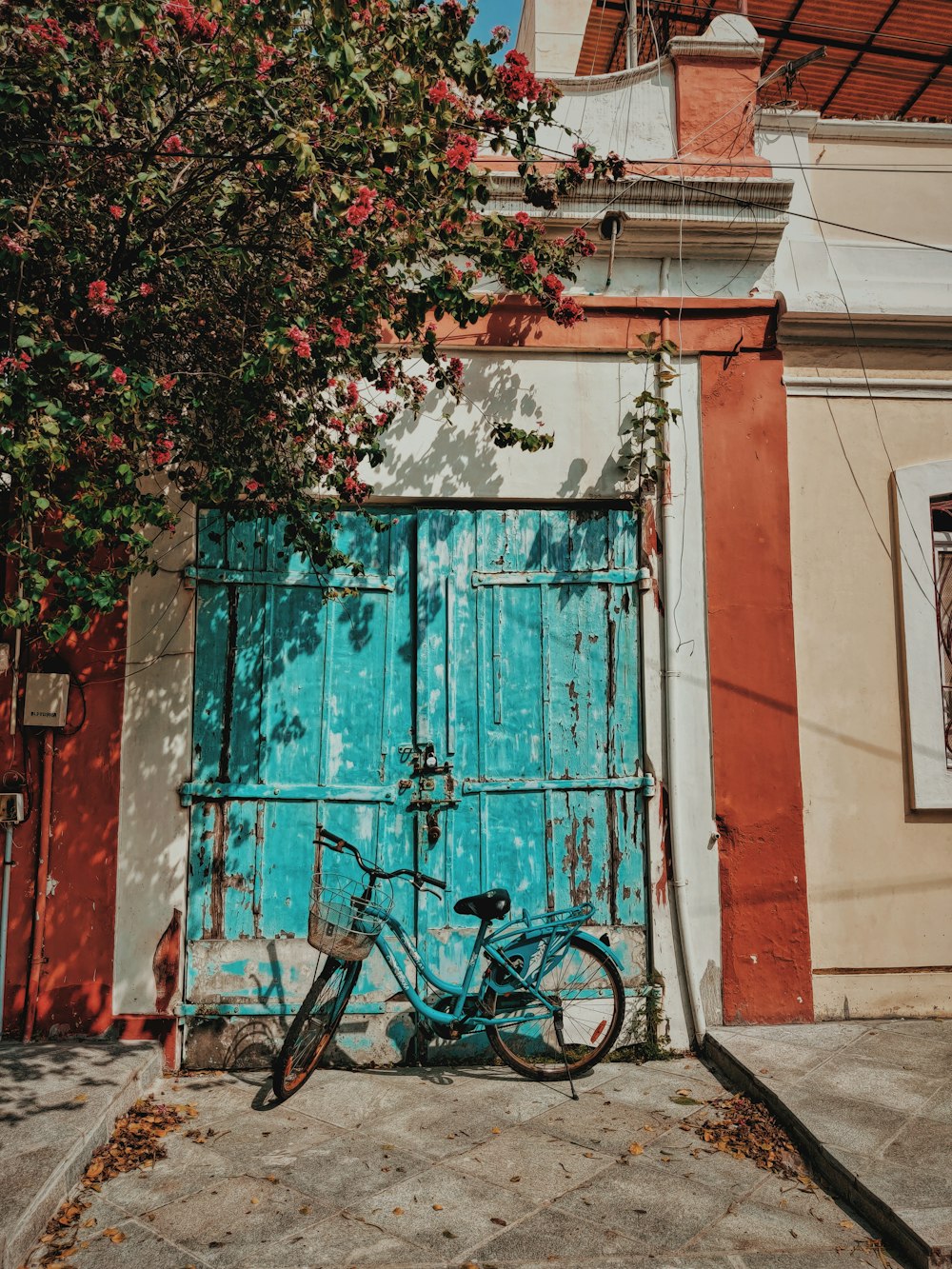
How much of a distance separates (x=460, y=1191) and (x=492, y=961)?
1.19 metres

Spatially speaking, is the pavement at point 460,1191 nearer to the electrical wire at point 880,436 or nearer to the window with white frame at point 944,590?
the window with white frame at point 944,590

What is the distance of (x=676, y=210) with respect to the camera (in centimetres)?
556

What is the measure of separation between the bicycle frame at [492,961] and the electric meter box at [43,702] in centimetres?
200

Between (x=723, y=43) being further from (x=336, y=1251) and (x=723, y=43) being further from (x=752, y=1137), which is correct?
(x=336, y=1251)

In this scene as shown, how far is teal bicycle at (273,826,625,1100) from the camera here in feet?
14.5

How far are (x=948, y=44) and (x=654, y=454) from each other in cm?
552

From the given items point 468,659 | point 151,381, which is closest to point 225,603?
point 468,659

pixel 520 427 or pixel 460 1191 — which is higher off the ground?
pixel 520 427

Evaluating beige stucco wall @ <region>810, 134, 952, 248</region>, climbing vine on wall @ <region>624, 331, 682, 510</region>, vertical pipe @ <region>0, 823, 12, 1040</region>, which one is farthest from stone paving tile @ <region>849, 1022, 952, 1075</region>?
beige stucco wall @ <region>810, 134, 952, 248</region>

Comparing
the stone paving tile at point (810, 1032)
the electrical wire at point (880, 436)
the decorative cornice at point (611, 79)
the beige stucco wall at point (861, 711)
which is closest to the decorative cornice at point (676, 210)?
the electrical wire at point (880, 436)

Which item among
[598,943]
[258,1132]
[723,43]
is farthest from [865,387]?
[258,1132]

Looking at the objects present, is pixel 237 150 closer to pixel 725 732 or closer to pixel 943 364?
pixel 725 732

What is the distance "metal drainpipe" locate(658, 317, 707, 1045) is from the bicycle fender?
341mm

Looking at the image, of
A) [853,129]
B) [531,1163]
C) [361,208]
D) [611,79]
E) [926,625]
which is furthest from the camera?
[853,129]
